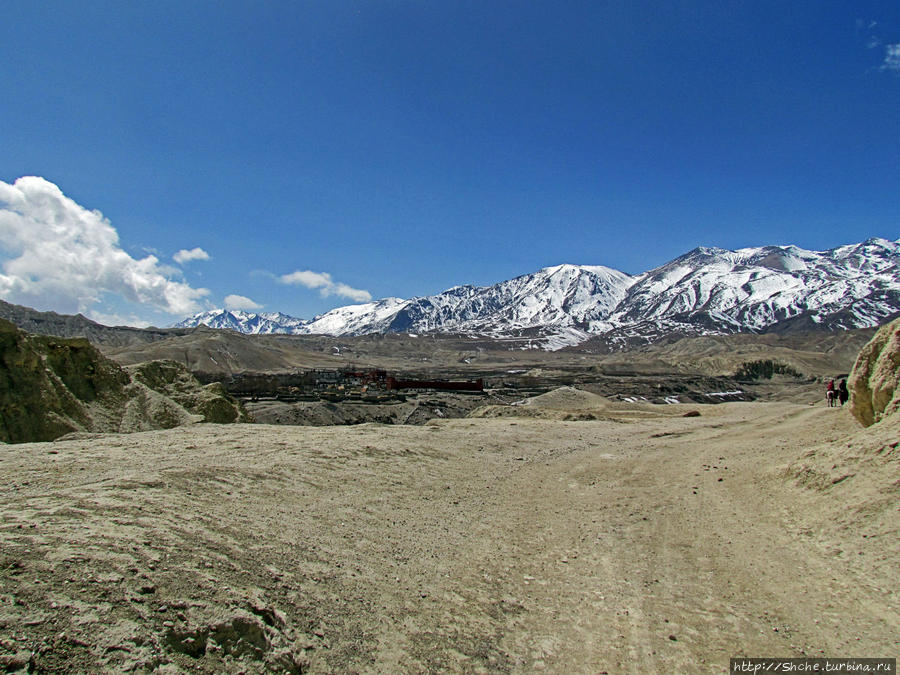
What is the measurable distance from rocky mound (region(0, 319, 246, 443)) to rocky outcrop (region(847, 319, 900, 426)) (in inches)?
1055

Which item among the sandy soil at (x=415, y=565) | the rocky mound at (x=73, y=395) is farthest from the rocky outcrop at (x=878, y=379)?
the rocky mound at (x=73, y=395)

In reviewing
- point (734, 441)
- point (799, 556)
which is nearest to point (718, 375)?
point (734, 441)

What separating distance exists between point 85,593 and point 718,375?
5648 inches

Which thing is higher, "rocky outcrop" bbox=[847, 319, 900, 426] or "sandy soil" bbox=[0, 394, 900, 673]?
"rocky outcrop" bbox=[847, 319, 900, 426]

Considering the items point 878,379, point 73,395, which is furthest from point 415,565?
point 73,395

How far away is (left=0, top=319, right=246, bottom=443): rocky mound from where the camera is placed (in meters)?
18.5

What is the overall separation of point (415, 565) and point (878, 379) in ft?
45.7

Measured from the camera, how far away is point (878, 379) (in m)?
13.2

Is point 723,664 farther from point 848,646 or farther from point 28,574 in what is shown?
point 28,574

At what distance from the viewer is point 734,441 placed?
20828 millimetres

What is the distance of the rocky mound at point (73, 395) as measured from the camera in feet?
60.8

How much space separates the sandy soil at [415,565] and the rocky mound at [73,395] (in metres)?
7.74

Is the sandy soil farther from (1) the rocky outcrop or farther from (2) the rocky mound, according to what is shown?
(2) the rocky mound

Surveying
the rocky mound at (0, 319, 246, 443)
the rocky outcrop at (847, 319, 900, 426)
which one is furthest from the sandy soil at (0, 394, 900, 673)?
the rocky mound at (0, 319, 246, 443)
